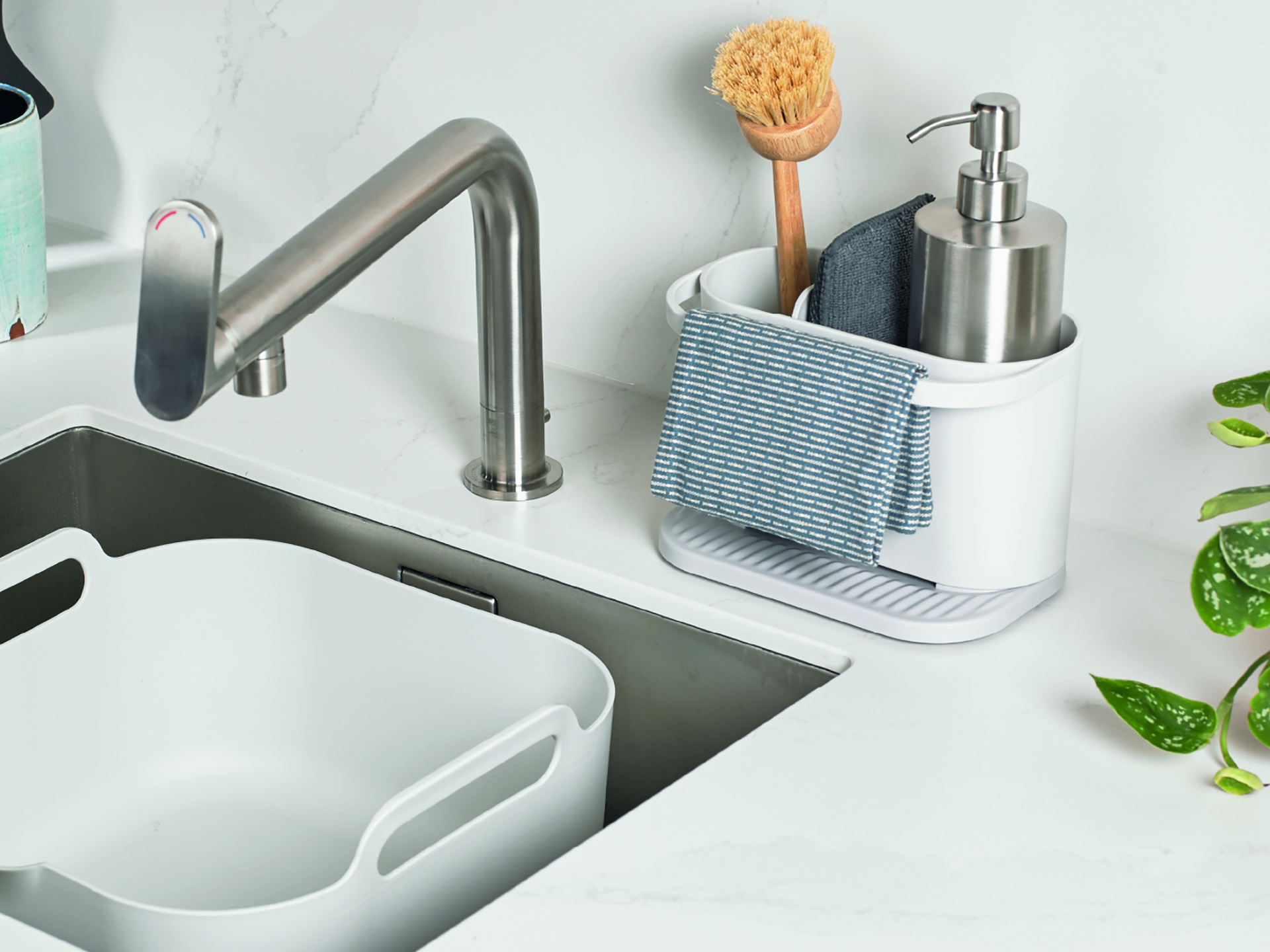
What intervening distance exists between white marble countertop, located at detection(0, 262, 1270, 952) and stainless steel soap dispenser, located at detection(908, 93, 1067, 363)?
19 cm

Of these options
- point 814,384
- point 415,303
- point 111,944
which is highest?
point 814,384

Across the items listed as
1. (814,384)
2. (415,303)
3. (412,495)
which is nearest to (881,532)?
(814,384)

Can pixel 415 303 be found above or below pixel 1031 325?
below

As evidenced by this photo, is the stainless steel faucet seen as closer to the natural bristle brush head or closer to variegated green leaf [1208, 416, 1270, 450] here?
the natural bristle brush head

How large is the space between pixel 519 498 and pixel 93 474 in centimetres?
39

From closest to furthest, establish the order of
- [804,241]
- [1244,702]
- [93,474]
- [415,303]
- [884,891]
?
[884,891]
[1244,702]
[804,241]
[93,474]
[415,303]

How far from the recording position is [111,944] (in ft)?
2.39

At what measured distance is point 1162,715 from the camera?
0.78 m

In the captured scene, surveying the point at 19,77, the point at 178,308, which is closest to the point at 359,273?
the point at 178,308

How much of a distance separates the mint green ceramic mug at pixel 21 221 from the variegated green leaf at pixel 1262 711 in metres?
1.05

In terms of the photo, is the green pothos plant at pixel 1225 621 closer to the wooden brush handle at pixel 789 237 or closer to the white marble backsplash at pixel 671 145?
the white marble backsplash at pixel 671 145

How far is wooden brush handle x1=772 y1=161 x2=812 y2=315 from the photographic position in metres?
0.98

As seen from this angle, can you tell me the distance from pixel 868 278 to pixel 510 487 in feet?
1.03

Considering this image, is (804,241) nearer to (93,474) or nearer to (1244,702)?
(1244,702)
